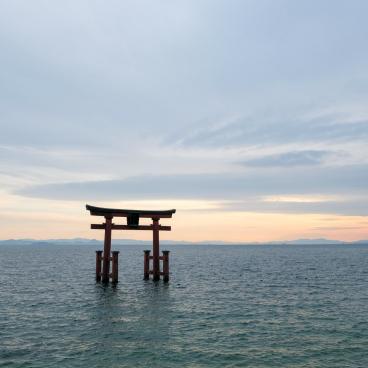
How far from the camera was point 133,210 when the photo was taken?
33.2m

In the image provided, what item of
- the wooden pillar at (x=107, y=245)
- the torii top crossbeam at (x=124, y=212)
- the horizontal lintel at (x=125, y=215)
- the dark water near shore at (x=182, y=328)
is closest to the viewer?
the dark water near shore at (x=182, y=328)

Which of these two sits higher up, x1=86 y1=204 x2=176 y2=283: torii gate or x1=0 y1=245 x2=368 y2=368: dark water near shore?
x1=86 y1=204 x2=176 y2=283: torii gate

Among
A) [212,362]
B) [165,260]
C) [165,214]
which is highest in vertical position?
[165,214]

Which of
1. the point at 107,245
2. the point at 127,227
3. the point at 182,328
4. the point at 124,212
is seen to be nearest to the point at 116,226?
the point at 127,227

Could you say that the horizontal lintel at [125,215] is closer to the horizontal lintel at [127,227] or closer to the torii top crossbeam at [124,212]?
the torii top crossbeam at [124,212]

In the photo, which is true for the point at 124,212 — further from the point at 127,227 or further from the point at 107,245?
the point at 107,245

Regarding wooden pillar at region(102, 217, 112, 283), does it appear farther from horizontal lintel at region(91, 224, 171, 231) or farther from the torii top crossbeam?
the torii top crossbeam

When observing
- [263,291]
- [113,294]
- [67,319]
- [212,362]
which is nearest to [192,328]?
[212,362]

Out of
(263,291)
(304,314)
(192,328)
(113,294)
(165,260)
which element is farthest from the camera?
(165,260)

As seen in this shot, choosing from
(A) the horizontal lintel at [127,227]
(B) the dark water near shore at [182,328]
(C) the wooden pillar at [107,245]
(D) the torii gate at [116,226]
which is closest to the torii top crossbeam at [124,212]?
(D) the torii gate at [116,226]

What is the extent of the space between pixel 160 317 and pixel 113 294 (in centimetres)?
884

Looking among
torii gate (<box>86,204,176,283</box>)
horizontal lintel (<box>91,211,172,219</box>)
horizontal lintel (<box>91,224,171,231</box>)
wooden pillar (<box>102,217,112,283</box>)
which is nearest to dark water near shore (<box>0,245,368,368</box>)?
wooden pillar (<box>102,217,112,283</box>)

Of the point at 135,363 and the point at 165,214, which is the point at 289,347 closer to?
the point at 135,363

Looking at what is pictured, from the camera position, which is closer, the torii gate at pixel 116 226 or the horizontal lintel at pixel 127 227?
the torii gate at pixel 116 226
